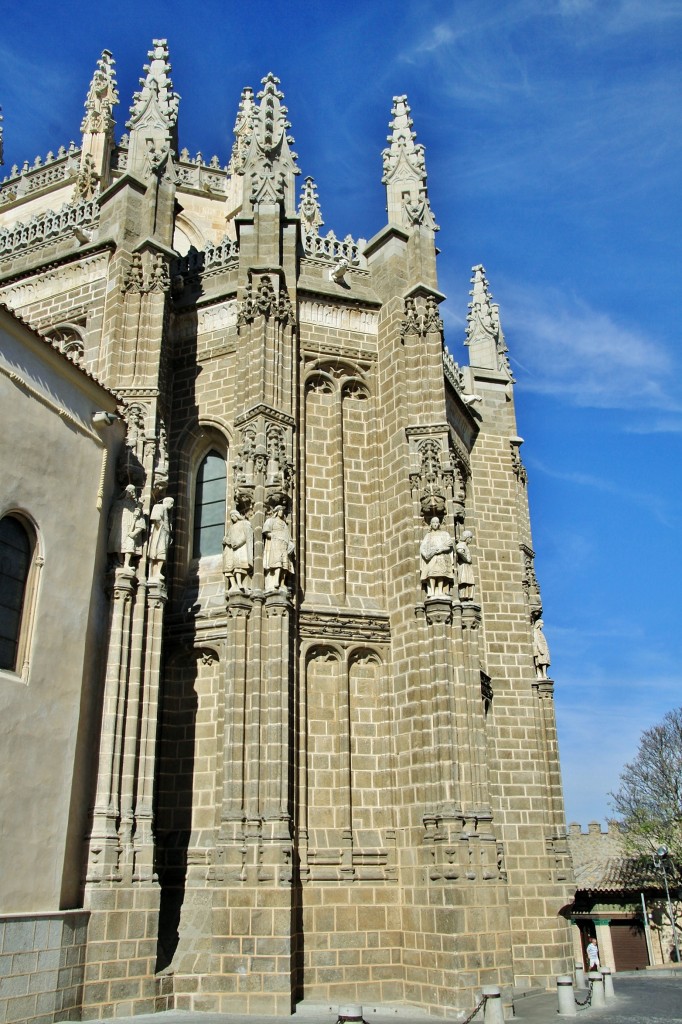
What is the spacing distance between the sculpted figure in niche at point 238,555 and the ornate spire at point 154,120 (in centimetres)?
733

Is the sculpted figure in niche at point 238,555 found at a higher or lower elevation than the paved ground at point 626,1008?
higher

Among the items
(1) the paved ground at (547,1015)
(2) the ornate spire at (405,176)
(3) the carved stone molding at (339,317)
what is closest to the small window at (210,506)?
(3) the carved stone molding at (339,317)

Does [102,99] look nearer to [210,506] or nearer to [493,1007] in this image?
[210,506]

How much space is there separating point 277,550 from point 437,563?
9.30ft

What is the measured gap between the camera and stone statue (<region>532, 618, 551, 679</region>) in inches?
794

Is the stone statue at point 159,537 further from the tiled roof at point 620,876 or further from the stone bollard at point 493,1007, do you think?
the tiled roof at point 620,876

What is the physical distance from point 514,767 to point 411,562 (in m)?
5.39

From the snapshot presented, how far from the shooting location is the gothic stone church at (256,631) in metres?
12.6

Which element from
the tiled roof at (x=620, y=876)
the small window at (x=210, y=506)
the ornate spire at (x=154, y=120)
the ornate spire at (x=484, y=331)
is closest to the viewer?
the small window at (x=210, y=506)

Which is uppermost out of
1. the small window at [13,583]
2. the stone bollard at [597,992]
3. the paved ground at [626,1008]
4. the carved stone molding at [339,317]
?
the carved stone molding at [339,317]

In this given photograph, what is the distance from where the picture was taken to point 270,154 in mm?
18031

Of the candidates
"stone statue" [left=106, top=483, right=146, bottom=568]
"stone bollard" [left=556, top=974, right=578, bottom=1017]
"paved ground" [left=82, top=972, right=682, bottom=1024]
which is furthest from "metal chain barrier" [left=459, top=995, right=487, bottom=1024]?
"stone statue" [left=106, top=483, right=146, bottom=568]

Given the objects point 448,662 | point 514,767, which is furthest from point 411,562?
point 514,767

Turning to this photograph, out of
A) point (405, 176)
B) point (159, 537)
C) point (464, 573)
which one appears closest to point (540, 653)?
point (464, 573)
